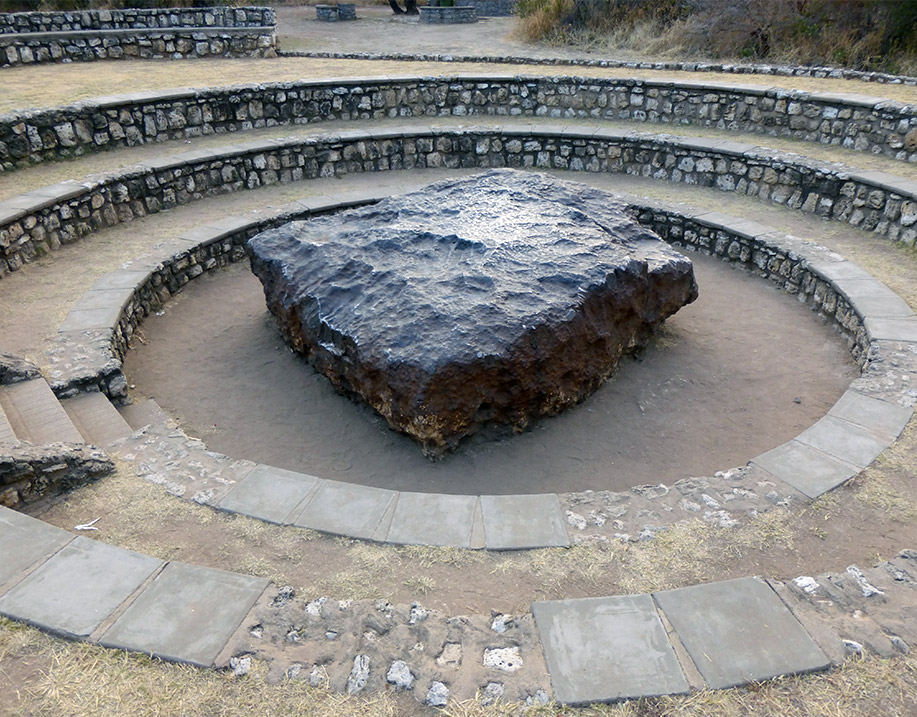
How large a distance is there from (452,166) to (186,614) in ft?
26.0

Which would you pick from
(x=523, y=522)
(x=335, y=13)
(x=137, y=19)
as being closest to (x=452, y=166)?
(x=523, y=522)

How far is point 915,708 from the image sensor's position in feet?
7.03

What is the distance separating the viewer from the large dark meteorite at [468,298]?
4.08 m

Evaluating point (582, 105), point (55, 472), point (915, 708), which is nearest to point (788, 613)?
point (915, 708)

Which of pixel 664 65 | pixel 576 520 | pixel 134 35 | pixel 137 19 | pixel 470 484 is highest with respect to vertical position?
pixel 137 19

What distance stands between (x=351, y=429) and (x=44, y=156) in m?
6.20

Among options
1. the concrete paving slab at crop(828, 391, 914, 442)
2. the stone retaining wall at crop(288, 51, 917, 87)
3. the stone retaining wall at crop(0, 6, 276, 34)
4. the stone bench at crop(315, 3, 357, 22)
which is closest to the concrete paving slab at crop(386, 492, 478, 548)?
the concrete paving slab at crop(828, 391, 914, 442)

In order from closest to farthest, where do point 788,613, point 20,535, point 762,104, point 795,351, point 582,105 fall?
point 788,613 < point 20,535 < point 795,351 < point 762,104 < point 582,105

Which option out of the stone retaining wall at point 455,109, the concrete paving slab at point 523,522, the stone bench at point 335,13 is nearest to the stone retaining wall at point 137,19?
the stone retaining wall at point 455,109

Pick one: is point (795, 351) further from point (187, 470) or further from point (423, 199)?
point (187, 470)

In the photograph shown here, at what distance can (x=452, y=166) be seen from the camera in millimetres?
9352

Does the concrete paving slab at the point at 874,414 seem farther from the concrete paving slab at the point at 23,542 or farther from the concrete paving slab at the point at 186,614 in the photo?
the concrete paving slab at the point at 23,542

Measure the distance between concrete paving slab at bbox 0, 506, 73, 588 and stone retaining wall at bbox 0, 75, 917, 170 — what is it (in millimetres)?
6621

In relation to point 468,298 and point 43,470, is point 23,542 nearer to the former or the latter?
point 43,470
